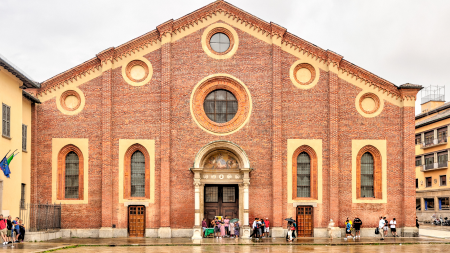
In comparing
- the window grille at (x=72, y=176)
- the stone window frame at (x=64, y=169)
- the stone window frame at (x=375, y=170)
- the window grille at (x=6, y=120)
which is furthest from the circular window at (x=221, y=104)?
the window grille at (x=6, y=120)

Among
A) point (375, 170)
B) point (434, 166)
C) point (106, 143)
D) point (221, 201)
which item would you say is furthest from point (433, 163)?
point (106, 143)

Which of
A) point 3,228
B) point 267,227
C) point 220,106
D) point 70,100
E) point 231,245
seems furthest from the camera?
point 220,106

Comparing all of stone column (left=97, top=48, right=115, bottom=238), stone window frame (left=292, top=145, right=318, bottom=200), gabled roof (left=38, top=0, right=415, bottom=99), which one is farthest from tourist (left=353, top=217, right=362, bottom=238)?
stone column (left=97, top=48, right=115, bottom=238)

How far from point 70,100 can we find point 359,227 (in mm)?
20604

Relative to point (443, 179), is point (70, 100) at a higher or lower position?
Result: higher

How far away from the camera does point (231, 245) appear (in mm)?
29562

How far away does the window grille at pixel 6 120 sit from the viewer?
28164 mm

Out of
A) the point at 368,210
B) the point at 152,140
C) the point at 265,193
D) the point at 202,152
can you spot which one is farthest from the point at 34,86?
the point at 368,210

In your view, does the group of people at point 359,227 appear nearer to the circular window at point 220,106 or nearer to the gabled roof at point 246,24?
the gabled roof at point 246,24

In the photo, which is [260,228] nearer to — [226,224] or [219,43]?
[226,224]

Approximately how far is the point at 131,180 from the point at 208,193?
17.1 feet

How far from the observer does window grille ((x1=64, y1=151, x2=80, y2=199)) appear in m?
33.9

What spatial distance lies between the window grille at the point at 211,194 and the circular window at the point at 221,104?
3.92 meters

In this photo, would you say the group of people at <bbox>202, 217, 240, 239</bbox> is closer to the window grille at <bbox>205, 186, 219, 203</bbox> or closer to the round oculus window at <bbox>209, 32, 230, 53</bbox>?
the window grille at <bbox>205, 186, 219, 203</bbox>
